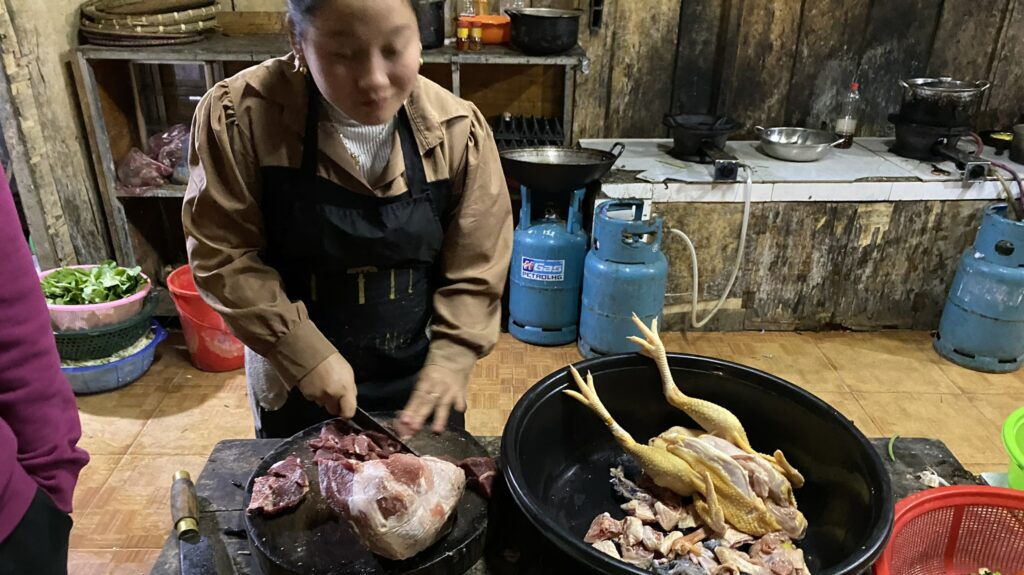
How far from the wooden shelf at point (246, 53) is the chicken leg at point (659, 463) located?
7.97ft

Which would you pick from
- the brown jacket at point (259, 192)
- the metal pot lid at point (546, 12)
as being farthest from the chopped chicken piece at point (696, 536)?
the metal pot lid at point (546, 12)

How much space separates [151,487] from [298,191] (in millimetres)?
1811

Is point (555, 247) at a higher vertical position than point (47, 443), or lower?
lower

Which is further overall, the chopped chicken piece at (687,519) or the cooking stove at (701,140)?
the cooking stove at (701,140)

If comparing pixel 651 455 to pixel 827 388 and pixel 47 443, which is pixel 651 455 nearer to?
pixel 47 443

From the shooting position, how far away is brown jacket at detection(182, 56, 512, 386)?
151 cm

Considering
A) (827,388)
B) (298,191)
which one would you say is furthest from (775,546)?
(827,388)

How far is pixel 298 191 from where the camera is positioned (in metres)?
1.60

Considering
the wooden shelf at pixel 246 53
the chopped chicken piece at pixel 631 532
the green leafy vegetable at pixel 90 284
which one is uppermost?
the wooden shelf at pixel 246 53

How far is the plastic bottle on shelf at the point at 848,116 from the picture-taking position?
14.1ft

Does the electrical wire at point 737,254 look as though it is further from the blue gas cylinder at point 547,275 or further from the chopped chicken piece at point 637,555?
the chopped chicken piece at point 637,555

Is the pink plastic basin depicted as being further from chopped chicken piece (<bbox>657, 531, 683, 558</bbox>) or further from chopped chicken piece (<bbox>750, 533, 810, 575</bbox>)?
chopped chicken piece (<bbox>750, 533, 810, 575</bbox>)

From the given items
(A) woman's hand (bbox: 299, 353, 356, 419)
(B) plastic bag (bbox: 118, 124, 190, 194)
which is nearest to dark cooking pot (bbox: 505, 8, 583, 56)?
(B) plastic bag (bbox: 118, 124, 190, 194)

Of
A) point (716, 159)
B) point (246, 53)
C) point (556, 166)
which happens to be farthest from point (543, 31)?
point (246, 53)
